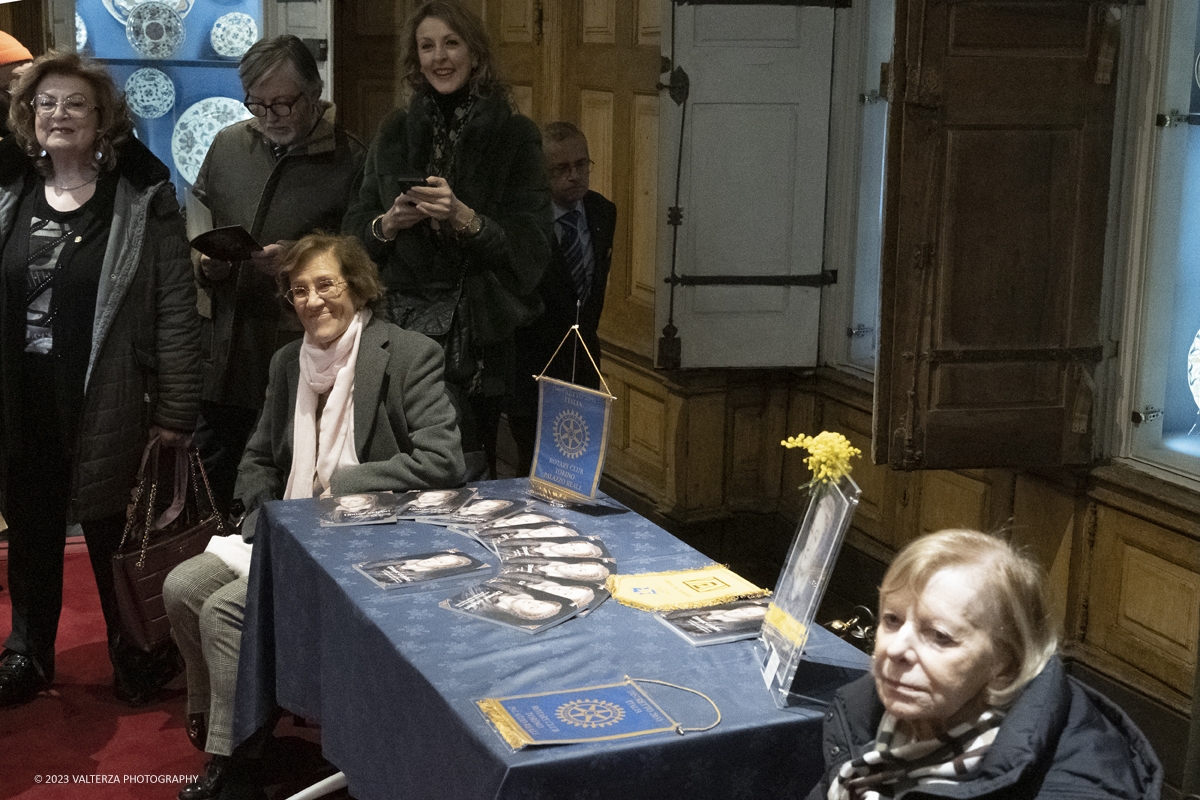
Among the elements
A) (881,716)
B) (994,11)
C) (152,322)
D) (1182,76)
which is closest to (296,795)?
(152,322)

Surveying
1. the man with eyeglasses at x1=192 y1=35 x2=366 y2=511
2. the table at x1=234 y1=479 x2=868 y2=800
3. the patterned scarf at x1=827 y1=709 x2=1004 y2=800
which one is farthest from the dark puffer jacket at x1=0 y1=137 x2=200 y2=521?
the patterned scarf at x1=827 y1=709 x2=1004 y2=800

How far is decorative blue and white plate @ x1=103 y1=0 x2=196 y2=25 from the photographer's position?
5.73 m

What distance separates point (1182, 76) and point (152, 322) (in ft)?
9.52

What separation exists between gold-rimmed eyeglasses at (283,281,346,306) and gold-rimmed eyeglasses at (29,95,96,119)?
2.71ft

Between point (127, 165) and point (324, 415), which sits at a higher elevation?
point (127, 165)

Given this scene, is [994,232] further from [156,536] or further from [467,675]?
[156,536]

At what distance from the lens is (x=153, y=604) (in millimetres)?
3645

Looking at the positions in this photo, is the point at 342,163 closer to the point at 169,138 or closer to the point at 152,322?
the point at 152,322

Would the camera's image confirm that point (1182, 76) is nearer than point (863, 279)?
Yes

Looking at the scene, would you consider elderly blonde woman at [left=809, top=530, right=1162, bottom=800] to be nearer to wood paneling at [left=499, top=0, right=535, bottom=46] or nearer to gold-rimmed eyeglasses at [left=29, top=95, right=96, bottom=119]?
gold-rimmed eyeglasses at [left=29, top=95, right=96, bottom=119]

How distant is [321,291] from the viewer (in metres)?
3.35

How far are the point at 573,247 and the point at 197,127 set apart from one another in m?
2.11

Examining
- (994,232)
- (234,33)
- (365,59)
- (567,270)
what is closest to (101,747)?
(567,270)
